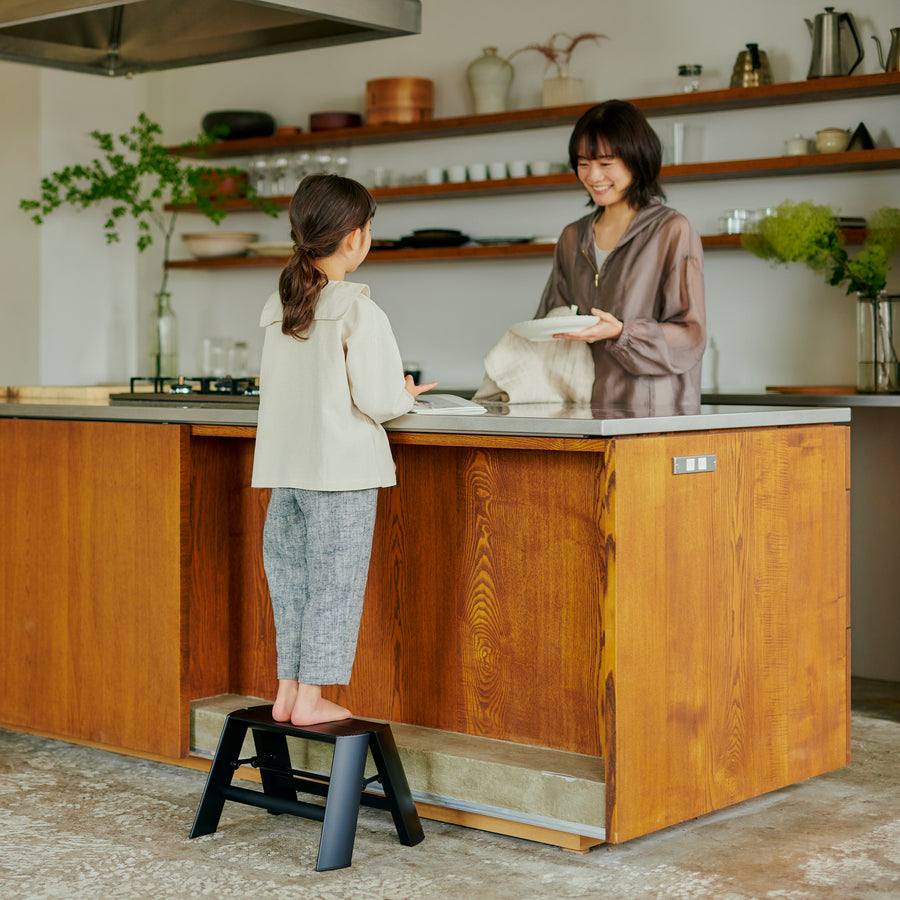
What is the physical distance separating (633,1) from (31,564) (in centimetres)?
282

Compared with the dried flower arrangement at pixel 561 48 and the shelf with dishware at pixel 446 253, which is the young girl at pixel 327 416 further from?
the dried flower arrangement at pixel 561 48

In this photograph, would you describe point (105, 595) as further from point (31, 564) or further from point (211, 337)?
point (211, 337)

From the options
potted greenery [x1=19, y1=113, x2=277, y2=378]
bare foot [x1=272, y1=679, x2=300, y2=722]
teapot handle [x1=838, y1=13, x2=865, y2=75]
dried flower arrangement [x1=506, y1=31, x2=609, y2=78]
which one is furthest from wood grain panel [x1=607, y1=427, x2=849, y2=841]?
potted greenery [x1=19, y1=113, x2=277, y2=378]

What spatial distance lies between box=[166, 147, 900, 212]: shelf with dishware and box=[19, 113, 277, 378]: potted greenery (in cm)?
29

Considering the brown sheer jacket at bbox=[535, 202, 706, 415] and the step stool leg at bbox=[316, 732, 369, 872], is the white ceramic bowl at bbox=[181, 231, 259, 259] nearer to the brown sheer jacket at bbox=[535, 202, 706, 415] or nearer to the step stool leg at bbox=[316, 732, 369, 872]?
the brown sheer jacket at bbox=[535, 202, 706, 415]

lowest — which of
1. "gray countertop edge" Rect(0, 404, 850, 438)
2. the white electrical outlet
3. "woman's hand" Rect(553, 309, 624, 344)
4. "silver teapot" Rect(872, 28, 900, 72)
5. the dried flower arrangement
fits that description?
the white electrical outlet

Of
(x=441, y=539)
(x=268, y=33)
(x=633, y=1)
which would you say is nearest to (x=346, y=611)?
(x=441, y=539)

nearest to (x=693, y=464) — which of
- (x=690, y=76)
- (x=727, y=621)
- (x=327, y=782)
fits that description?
(x=727, y=621)

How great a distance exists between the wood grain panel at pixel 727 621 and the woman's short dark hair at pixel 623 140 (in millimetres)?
807

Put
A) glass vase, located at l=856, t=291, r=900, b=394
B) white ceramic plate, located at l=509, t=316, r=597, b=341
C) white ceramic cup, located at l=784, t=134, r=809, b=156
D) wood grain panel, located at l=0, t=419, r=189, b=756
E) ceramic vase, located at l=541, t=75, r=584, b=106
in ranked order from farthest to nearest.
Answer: ceramic vase, located at l=541, t=75, r=584, b=106 < white ceramic cup, located at l=784, t=134, r=809, b=156 < glass vase, located at l=856, t=291, r=900, b=394 < wood grain panel, located at l=0, t=419, r=189, b=756 < white ceramic plate, located at l=509, t=316, r=597, b=341

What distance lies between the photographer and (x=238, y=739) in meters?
2.57

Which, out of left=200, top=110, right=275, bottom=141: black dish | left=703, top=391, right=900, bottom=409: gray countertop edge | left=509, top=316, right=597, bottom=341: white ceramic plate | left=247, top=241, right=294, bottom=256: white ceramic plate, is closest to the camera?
left=509, top=316, right=597, bottom=341: white ceramic plate

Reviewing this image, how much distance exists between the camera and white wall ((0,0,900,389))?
433 cm

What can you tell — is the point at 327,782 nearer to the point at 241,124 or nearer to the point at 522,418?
the point at 522,418
